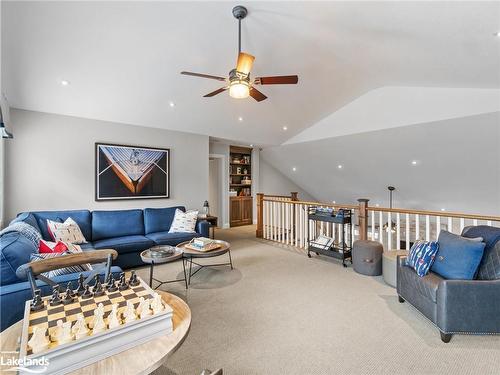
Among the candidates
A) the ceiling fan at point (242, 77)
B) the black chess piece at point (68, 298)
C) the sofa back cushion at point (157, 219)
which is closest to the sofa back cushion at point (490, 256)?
the ceiling fan at point (242, 77)

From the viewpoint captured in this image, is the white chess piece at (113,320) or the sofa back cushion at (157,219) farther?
the sofa back cushion at (157,219)

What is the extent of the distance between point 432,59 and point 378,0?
1.41m

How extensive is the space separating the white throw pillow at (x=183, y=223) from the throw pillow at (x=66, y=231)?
55.8 inches

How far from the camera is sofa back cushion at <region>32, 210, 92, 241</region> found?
3664mm

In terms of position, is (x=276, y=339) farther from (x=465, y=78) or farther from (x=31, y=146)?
(x=31, y=146)

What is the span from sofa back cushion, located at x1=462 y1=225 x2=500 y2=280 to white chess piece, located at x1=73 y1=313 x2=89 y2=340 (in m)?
2.97

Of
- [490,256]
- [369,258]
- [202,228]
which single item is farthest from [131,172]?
[490,256]

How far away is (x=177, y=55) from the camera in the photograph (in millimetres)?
3270

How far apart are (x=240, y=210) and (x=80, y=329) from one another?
22.7 ft

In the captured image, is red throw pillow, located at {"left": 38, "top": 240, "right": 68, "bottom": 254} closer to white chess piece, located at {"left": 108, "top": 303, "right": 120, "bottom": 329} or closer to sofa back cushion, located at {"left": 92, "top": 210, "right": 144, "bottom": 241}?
sofa back cushion, located at {"left": 92, "top": 210, "right": 144, "bottom": 241}

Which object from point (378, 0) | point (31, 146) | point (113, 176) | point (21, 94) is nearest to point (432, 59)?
point (378, 0)

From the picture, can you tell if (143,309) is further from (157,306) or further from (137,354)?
(137,354)

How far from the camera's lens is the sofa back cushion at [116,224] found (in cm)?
417

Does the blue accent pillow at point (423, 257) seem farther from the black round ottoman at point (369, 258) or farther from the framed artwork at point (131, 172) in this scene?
the framed artwork at point (131, 172)
